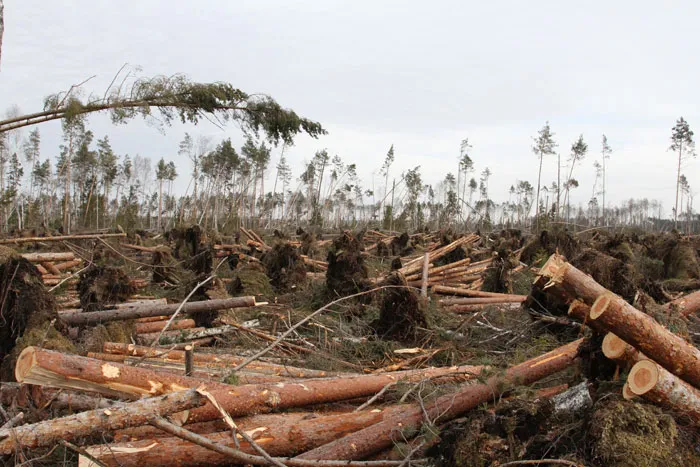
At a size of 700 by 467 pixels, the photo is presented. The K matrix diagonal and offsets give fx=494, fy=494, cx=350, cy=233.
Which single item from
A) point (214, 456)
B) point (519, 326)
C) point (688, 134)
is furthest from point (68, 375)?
point (688, 134)

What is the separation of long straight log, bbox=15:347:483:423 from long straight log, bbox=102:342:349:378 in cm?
95

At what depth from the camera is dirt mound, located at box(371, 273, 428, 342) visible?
697 cm

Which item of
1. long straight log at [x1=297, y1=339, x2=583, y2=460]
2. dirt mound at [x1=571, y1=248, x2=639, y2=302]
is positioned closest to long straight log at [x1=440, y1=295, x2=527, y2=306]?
dirt mound at [x1=571, y1=248, x2=639, y2=302]

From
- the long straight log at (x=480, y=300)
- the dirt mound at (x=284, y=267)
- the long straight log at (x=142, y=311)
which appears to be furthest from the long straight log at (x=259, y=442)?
the dirt mound at (x=284, y=267)

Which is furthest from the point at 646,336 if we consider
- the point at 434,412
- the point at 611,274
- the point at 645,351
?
the point at 611,274

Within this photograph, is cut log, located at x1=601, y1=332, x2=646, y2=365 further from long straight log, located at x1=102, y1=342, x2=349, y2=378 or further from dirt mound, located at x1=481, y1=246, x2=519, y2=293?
dirt mound, located at x1=481, y1=246, x2=519, y2=293

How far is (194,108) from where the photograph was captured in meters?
10.1

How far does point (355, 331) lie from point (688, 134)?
46.9m

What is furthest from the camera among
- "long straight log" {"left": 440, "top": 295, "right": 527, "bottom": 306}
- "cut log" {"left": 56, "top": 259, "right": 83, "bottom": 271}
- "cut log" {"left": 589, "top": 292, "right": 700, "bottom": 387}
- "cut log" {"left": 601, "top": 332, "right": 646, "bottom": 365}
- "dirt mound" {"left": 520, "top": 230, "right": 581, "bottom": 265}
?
"cut log" {"left": 56, "top": 259, "right": 83, "bottom": 271}

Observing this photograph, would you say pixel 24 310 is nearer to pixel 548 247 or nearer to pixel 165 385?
pixel 165 385

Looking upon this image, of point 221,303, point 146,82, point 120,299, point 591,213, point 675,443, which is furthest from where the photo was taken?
point 591,213

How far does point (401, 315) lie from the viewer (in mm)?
7086

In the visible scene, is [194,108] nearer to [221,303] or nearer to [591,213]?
[221,303]

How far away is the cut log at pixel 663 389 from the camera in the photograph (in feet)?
9.46
